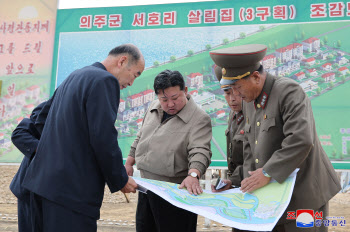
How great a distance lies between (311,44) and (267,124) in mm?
2169

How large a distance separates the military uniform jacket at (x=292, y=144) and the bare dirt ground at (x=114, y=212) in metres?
3.13

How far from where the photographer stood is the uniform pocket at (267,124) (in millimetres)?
1729

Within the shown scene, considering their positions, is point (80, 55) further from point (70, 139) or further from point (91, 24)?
point (70, 139)

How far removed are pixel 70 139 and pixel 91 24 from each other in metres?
2.63

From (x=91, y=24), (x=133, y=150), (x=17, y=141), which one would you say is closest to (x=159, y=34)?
(x=91, y=24)

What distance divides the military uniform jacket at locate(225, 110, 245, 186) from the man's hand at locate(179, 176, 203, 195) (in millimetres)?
262

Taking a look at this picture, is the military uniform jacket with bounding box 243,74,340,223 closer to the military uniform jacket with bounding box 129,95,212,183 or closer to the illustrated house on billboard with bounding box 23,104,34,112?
the military uniform jacket with bounding box 129,95,212,183

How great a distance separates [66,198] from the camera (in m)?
1.58

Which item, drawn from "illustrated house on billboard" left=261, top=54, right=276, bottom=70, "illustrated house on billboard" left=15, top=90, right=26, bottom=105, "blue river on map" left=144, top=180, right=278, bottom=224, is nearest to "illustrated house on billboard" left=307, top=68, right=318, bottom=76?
"illustrated house on billboard" left=261, top=54, right=276, bottom=70

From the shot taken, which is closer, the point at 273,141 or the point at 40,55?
the point at 273,141

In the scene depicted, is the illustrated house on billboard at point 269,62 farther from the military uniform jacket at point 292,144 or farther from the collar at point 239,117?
the military uniform jacket at point 292,144

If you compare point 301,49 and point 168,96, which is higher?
point 301,49

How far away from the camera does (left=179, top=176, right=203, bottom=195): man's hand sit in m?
1.95

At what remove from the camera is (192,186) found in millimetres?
1970
